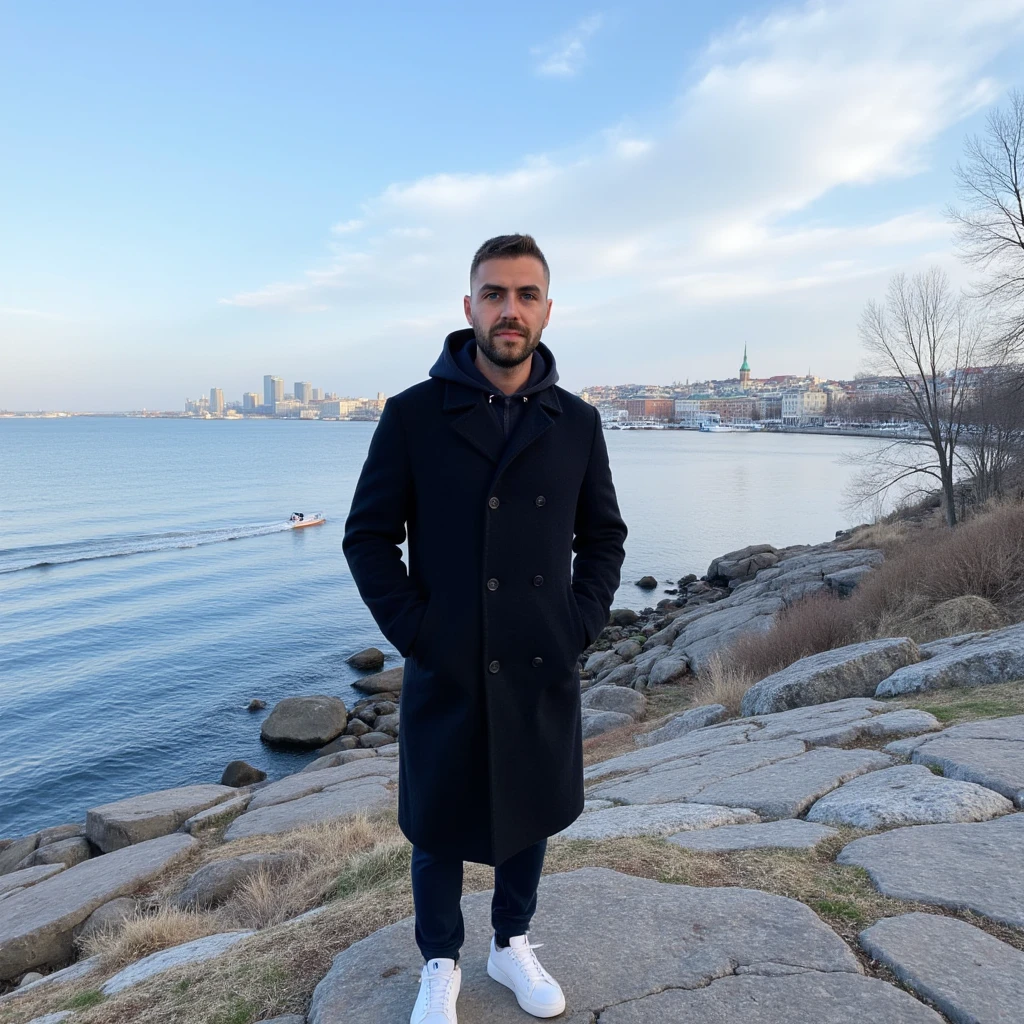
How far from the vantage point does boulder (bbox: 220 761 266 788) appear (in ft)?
41.0

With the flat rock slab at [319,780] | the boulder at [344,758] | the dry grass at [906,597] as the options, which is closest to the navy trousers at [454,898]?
the flat rock slab at [319,780]

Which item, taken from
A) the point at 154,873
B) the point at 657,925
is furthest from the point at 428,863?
the point at 154,873

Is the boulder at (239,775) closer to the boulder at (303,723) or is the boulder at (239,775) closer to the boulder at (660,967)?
the boulder at (303,723)

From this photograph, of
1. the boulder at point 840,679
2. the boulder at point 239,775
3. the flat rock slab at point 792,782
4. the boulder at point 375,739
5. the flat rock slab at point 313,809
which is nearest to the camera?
the flat rock slab at point 792,782

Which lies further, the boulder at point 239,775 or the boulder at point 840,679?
the boulder at point 239,775

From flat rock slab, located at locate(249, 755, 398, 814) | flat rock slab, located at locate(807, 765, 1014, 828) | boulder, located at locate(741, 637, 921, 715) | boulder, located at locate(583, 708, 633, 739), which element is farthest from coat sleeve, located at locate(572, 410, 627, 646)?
boulder, located at locate(583, 708, 633, 739)

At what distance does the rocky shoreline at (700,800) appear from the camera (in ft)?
12.2

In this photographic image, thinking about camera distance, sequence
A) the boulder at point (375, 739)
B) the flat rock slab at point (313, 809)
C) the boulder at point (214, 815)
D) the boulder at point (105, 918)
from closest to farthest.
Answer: the boulder at point (105, 918) < the flat rock slab at point (313, 809) < the boulder at point (214, 815) < the boulder at point (375, 739)

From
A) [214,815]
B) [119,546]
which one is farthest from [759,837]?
[119,546]

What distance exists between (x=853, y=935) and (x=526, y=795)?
1365 mm

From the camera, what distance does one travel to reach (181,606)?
950 inches

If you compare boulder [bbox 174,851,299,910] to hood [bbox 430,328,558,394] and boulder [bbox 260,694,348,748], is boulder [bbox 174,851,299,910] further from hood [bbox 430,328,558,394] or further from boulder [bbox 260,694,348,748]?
boulder [bbox 260,694,348,748]

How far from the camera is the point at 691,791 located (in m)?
4.93

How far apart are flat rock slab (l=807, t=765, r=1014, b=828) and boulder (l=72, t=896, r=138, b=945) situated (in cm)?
486
